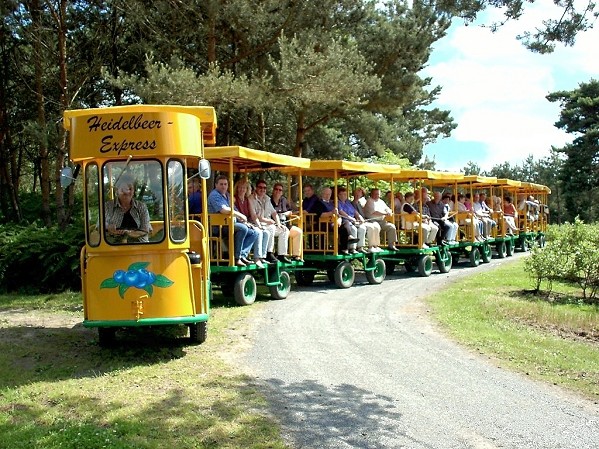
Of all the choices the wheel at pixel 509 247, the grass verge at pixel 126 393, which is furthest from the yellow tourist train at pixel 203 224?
the wheel at pixel 509 247

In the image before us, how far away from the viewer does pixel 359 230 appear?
51.4 ft

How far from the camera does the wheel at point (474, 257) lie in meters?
20.9

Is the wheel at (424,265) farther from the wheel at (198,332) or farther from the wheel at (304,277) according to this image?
the wheel at (198,332)

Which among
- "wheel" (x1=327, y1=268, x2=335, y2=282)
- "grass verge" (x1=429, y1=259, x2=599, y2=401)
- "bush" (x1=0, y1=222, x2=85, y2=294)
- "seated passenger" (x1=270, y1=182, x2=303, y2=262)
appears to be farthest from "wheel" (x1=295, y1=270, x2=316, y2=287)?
"bush" (x1=0, y1=222, x2=85, y2=294)

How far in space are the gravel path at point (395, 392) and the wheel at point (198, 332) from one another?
70 cm

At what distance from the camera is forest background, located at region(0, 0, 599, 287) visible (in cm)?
1541

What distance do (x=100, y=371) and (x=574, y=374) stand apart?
17.8 feet

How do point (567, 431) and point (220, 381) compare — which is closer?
point (567, 431)

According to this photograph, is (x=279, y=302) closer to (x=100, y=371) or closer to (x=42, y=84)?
(x=100, y=371)

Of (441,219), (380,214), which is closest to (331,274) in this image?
(380,214)

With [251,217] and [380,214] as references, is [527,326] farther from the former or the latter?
[380,214]

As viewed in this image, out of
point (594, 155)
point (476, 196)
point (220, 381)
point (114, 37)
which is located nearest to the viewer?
point (220, 381)

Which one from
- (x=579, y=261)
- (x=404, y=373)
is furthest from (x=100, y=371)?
(x=579, y=261)

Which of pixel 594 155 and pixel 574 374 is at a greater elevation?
pixel 594 155
